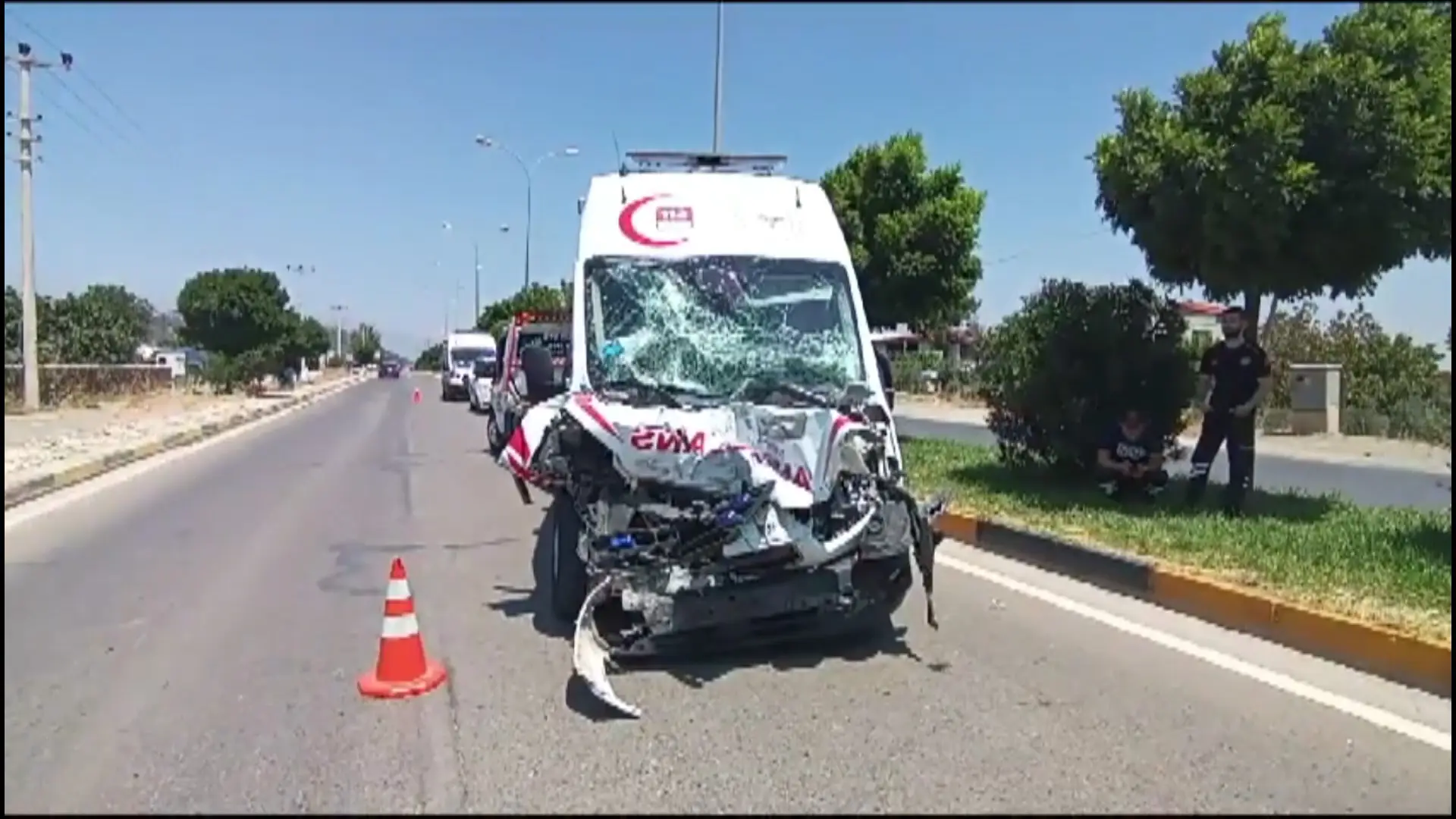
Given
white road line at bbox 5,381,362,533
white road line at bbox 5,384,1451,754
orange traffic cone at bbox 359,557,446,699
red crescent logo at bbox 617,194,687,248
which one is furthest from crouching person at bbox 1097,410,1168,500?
white road line at bbox 5,381,362,533

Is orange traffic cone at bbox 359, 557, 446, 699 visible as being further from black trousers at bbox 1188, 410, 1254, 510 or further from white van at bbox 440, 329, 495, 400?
white van at bbox 440, 329, 495, 400

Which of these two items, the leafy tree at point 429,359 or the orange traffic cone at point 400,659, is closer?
the orange traffic cone at point 400,659

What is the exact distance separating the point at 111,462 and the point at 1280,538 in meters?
15.5

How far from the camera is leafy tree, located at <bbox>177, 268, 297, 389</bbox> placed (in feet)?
147

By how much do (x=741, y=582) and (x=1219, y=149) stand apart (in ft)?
18.6

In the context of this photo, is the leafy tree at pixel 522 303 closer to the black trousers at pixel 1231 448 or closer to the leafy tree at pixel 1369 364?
the leafy tree at pixel 1369 364

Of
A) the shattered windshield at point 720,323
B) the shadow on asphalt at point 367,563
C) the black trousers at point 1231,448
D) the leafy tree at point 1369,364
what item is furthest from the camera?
the leafy tree at point 1369,364

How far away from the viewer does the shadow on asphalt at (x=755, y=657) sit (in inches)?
229

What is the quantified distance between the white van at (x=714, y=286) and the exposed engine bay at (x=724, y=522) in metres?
0.87

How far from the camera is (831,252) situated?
8188 mm

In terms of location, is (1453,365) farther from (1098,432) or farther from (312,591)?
(312,591)

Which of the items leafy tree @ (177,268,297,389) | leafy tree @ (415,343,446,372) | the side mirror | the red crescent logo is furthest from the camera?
leafy tree @ (415,343,446,372)

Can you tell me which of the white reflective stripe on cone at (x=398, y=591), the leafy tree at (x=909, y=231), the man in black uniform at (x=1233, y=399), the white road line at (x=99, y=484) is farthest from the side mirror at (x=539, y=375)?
the leafy tree at (x=909, y=231)

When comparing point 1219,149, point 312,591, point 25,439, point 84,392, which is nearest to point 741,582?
point 312,591
